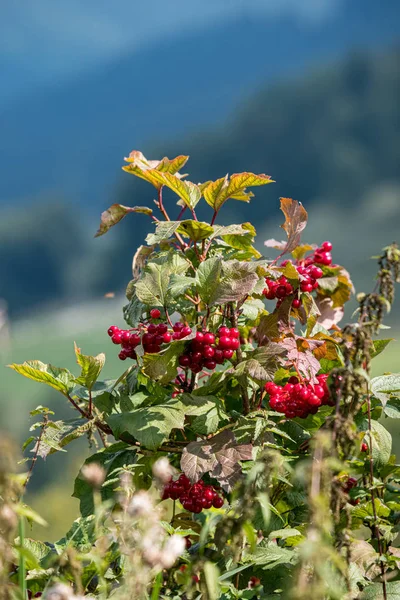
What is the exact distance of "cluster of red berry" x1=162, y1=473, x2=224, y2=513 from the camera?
3.87 feet

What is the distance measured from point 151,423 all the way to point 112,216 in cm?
50

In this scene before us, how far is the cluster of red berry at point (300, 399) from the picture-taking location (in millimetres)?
1131

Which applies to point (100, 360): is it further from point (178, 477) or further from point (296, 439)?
point (296, 439)

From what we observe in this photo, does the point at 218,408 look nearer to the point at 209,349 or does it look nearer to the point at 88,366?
the point at 209,349

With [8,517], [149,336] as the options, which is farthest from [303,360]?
[8,517]

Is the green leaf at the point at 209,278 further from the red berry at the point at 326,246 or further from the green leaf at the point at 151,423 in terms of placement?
the red berry at the point at 326,246

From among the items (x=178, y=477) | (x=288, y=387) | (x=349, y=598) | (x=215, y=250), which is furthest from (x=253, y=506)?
(x=215, y=250)

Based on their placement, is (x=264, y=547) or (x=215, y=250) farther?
(x=215, y=250)

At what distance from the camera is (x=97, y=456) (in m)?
1.28

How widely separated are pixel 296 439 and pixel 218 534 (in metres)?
0.56

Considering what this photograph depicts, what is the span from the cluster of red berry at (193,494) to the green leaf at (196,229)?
1.51ft

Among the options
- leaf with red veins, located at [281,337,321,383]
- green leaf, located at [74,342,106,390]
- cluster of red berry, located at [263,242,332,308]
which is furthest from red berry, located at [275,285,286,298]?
green leaf, located at [74,342,106,390]

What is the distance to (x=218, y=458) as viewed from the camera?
1.11 metres

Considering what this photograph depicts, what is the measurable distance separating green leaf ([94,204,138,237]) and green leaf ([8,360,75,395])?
308 millimetres
